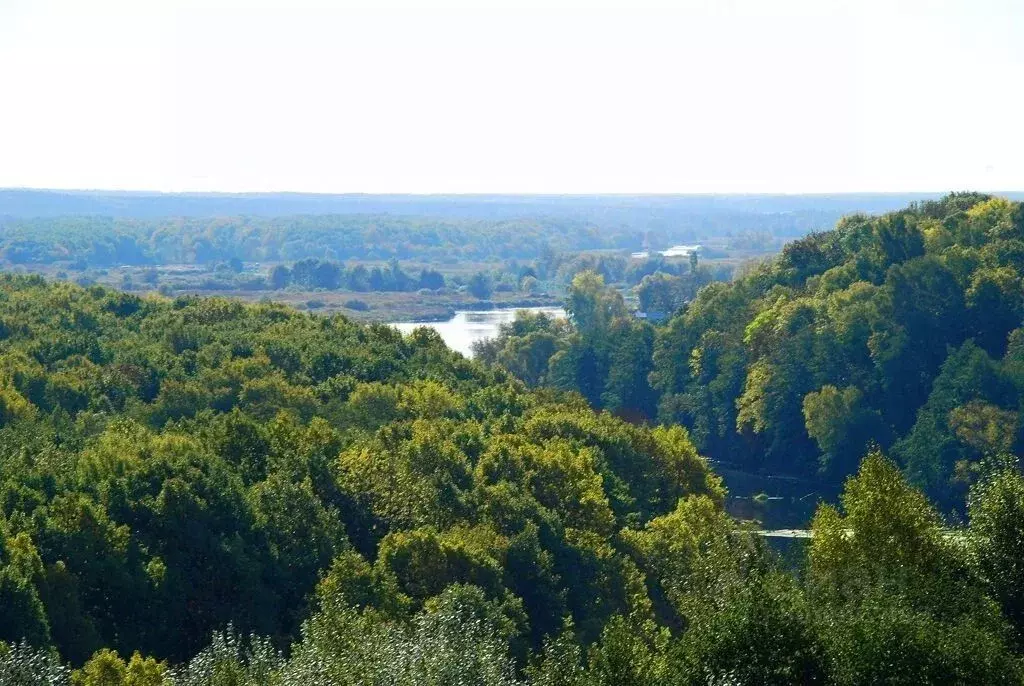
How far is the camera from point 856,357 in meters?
111

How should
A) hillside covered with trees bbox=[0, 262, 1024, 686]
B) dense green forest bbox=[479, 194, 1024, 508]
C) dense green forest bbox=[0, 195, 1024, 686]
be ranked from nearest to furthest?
hillside covered with trees bbox=[0, 262, 1024, 686]
dense green forest bbox=[0, 195, 1024, 686]
dense green forest bbox=[479, 194, 1024, 508]

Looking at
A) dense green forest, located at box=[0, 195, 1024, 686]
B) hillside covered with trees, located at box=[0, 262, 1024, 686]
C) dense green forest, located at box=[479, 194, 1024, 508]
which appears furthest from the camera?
dense green forest, located at box=[479, 194, 1024, 508]

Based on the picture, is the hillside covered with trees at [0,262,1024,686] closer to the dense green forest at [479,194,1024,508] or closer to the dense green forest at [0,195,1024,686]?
the dense green forest at [0,195,1024,686]

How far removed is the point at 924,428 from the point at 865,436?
19.5 ft

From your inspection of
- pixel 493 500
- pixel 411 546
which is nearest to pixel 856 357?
pixel 493 500

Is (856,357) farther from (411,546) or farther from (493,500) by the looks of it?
(411,546)

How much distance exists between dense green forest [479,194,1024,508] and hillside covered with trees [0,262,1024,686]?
77.8 feet

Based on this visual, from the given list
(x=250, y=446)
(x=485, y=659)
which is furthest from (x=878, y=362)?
(x=485, y=659)

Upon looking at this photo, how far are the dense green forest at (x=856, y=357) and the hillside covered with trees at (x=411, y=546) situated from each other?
23725mm

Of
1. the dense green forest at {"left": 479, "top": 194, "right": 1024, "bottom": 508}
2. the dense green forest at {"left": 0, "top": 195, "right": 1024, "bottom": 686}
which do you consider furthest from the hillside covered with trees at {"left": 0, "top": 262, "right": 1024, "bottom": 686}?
the dense green forest at {"left": 479, "top": 194, "right": 1024, "bottom": 508}

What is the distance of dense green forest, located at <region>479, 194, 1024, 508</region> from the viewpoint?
3883 inches

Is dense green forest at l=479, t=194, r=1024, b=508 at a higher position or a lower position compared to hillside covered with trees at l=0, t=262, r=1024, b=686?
lower

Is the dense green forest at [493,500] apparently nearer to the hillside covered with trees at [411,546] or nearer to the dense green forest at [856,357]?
the hillside covered with trees at [411,546]

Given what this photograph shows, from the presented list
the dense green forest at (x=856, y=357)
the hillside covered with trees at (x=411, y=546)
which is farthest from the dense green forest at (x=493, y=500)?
the dense green forest at (x=856, y=357)
